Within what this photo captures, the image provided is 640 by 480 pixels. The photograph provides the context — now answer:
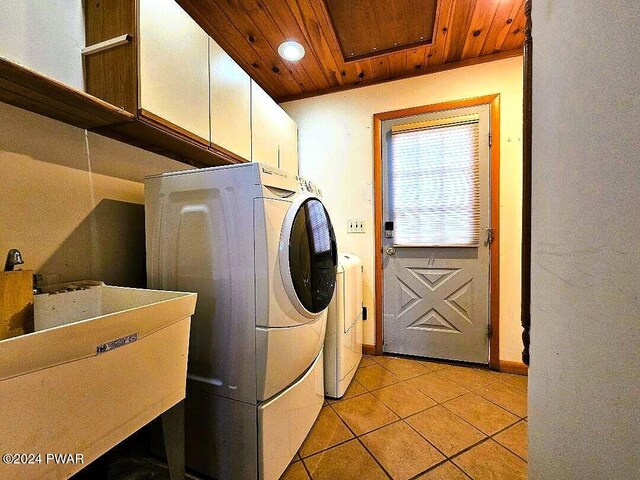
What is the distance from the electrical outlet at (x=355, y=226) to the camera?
2271mm

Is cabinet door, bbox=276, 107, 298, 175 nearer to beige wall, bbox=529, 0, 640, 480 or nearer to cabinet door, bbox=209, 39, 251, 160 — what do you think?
cabinet door, bbox=209, 39, 251, 160

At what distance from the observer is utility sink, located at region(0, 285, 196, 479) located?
46 cm

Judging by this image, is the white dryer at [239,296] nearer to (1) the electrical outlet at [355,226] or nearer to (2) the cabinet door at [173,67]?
(2) the cabinet door at [173,67]

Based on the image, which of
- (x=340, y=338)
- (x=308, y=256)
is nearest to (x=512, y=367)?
(x=340, y=338)

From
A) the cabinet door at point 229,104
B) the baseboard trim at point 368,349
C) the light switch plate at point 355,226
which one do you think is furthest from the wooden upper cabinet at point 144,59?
the baseboard trim at point 368,349

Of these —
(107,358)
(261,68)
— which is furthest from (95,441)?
(261,68)

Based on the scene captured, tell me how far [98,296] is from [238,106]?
48.2 inches

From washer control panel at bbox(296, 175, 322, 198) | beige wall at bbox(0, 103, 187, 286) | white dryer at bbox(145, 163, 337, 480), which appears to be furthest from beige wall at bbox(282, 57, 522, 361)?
beige wall at bbox(0, 103, 187, 286)

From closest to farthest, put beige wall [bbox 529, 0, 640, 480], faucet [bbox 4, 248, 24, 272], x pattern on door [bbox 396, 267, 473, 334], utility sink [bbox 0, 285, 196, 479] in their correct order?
1. beige wall [bbox 529, 0, 640, 480]
2. utility sink [bbox 0, 285, 196, 479]
3. faucet [bbox 4, 248, 24, 272]
4. x pattern on door [bbox 396, 267, 473, 334]

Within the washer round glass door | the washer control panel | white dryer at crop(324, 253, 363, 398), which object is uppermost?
the washer control panel

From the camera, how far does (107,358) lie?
0.58 m

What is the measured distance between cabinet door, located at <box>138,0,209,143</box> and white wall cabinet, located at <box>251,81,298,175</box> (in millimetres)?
436

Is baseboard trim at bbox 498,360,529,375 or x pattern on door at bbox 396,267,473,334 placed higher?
x pattern on door at bbox 396,267,473,334

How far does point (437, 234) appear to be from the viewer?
2.07m
